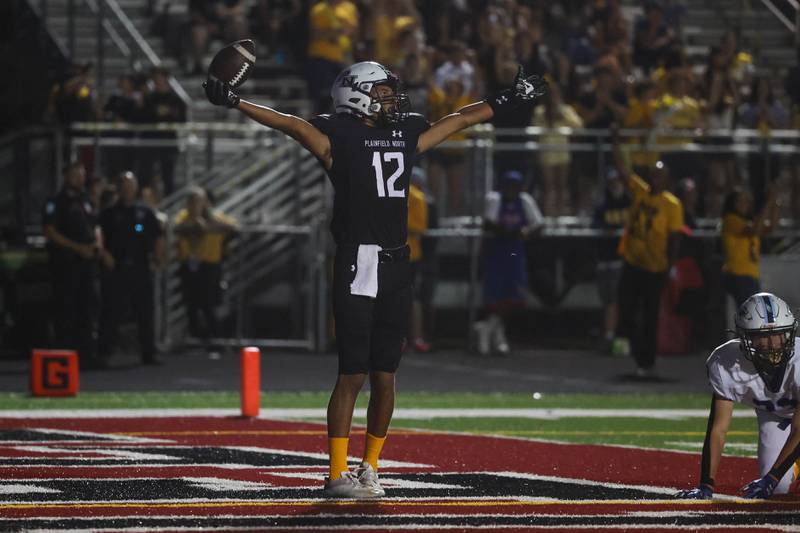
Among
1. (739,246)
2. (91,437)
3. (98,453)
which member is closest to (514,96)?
(98,453)

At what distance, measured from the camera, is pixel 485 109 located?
926cm

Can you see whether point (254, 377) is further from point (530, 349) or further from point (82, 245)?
point (530, 349)

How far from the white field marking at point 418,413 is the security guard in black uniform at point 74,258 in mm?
3750

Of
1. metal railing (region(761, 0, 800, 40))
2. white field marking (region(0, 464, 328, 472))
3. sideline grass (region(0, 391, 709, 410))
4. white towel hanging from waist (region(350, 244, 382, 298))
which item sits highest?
metal railing (region(761, 0, 800, 40))

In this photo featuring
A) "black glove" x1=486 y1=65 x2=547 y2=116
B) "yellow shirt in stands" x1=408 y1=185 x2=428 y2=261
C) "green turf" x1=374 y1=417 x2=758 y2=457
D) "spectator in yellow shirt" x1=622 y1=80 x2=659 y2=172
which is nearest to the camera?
"black glove" x1=486 y1=65 x2=547 y2=116

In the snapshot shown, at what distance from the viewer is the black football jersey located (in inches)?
340

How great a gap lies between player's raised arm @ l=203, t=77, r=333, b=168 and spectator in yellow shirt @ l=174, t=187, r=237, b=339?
10.5 meters

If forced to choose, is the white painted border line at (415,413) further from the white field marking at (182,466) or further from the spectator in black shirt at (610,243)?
the spectator in black shirt at (610,243)

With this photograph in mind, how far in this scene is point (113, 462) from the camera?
399 inches

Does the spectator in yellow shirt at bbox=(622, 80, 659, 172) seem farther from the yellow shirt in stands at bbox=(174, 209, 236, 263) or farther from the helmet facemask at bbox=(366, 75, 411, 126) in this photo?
the helmet facemask at bbox=(366, 75, 411, 126)

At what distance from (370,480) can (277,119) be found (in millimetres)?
1747

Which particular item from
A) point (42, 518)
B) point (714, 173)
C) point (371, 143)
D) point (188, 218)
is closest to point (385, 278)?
point (371, 143)

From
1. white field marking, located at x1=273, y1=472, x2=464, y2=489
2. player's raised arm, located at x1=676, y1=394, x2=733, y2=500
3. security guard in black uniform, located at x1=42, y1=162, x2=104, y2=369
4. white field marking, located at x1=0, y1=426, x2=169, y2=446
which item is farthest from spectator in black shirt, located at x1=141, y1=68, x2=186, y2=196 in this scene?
player's raised arm, located at x1=676, y1=394, x2=733, y2=500

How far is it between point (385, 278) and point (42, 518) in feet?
6.57
